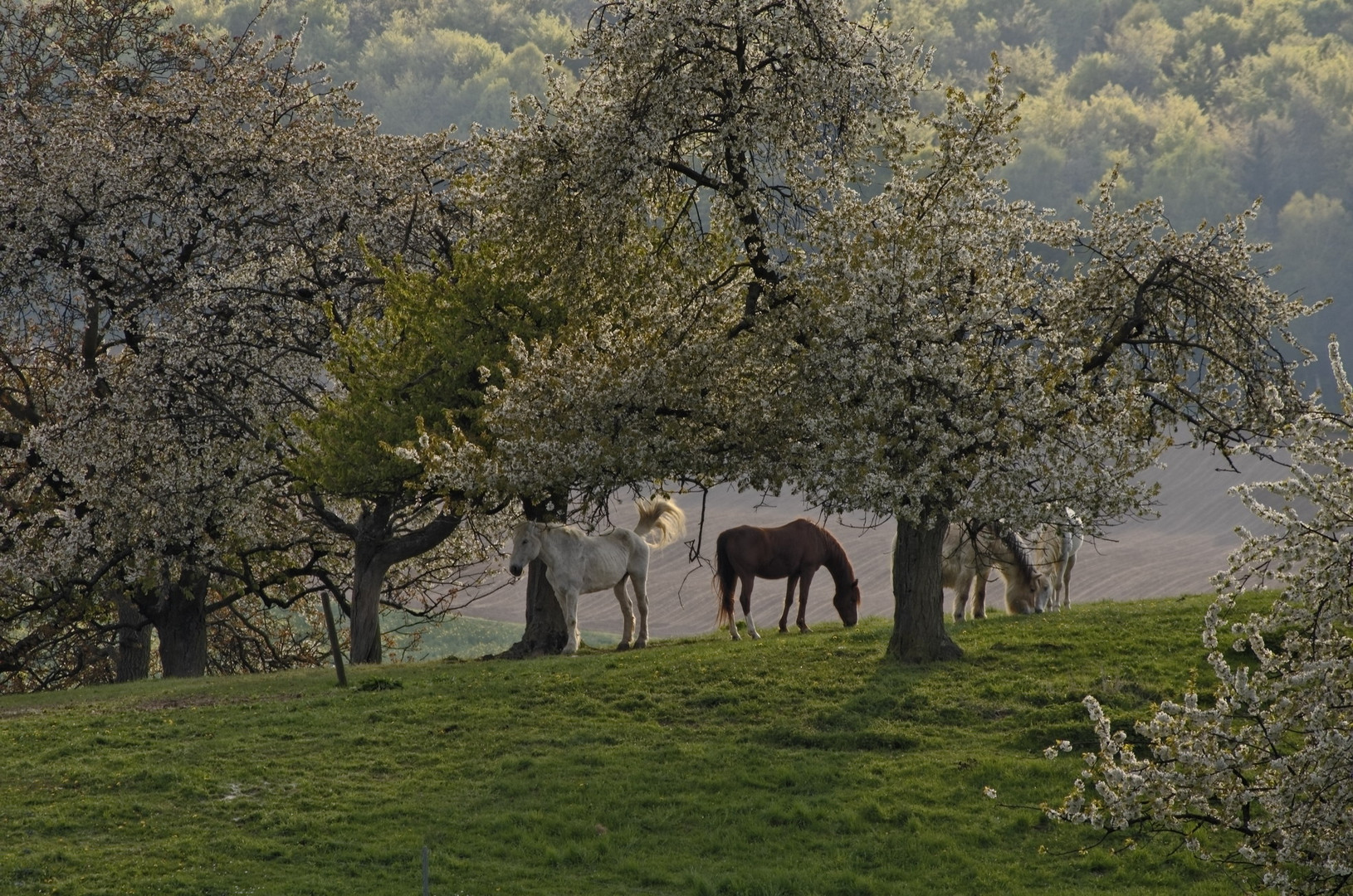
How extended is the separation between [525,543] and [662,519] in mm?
4159

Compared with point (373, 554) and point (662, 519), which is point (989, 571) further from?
point (373, 554)

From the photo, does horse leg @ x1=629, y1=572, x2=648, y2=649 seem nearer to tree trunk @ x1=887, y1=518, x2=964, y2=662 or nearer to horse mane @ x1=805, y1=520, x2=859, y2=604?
horse mane @ x1=805, y1=520, x2=859, y2=604

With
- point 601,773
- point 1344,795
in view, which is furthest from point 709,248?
point 1344,795

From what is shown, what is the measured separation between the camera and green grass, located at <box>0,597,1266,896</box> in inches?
667

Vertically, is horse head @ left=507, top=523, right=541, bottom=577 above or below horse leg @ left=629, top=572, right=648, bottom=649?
above

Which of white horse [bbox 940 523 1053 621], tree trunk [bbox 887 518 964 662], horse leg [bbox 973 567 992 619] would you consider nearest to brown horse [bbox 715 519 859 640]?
white horse [bbox 940 523 1053 621]

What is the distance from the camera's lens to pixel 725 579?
1178 inches

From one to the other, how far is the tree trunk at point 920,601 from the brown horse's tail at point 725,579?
230 inches

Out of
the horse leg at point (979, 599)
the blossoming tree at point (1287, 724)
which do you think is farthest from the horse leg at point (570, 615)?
the blossoming tree at point (1287, 724)

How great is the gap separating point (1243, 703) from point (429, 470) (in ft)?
50.4

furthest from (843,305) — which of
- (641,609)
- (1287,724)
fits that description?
(1287,724)

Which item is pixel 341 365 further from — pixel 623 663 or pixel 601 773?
pixel 601 773

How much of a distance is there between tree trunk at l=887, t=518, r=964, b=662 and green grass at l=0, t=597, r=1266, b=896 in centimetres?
59

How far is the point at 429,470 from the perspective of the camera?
24188mm
